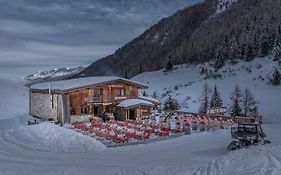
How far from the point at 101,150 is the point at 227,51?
7194cm

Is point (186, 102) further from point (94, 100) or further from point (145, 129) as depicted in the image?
point (145, 129)

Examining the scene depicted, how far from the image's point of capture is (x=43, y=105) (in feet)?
170

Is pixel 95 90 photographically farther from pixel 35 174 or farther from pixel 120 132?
pixel 35 174

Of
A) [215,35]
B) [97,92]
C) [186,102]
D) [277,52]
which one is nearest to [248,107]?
[186,102]

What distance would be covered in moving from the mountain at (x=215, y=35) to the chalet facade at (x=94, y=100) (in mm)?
13016

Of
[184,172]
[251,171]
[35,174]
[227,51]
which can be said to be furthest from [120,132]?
[227,51]

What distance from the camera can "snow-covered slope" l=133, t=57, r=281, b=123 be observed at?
63656 millimetres

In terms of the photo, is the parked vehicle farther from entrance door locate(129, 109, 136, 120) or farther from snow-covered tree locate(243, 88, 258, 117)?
snow-covered tree locate(243, 88, 258, 117)

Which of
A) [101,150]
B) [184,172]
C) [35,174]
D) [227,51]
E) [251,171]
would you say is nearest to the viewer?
[251,171]

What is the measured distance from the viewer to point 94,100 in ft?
161

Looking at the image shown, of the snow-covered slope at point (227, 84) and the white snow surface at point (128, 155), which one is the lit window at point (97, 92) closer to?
the white snow surface at point (128, 155)

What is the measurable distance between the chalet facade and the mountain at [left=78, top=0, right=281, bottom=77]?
1302cm

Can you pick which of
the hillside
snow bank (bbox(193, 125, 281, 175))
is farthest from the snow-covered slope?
snow bank (bbox(193, 125, 281, 175))

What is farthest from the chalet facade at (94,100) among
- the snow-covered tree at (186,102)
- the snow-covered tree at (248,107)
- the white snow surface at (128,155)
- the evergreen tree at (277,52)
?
the evergreen tree at (277,52)
